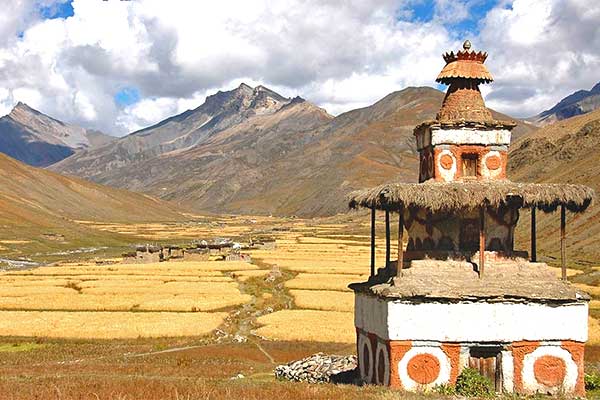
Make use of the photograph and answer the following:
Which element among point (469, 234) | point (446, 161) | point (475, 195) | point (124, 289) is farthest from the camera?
point (124, 289)

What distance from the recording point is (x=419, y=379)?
2248cm

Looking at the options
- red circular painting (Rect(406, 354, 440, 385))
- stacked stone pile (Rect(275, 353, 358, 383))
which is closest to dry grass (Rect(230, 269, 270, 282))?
stacked stone pile (Rect(275, 353, 358, 383))

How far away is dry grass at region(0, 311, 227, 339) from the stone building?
69.8ft

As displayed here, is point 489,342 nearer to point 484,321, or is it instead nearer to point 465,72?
point 484,321

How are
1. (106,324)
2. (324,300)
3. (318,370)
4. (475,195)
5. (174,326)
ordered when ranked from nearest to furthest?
(475,195), (318,370), (174,326), (106,324), (324,300)

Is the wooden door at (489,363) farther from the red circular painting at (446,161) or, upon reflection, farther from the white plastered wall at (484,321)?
the red circular painting at (446,161)

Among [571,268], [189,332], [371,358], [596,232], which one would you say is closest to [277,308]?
[189,332]

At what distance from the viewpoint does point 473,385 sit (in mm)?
22281

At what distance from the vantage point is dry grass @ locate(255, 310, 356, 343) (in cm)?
4100

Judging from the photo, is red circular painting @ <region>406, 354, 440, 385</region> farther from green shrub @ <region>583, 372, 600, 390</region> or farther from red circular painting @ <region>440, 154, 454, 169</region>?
red circular painting @ <region>440, 154, 454, 169</region>

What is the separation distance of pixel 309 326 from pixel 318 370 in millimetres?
15265

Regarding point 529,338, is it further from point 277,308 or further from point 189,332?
point 277,308

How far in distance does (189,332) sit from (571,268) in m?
55.2

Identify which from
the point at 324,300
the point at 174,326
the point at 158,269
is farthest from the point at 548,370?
the point at 158,269
